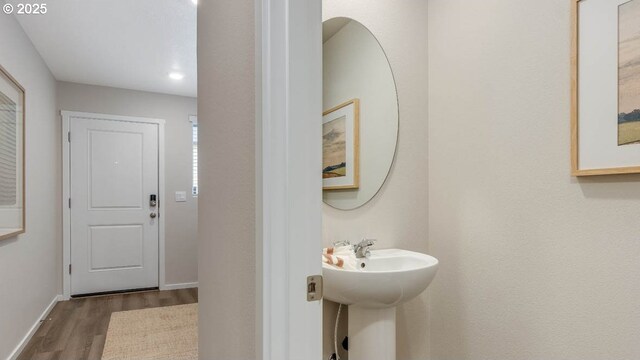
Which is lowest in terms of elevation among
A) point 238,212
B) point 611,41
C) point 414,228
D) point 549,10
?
point 414,228

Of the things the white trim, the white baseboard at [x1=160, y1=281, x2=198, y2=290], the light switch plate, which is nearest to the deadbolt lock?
the white trim

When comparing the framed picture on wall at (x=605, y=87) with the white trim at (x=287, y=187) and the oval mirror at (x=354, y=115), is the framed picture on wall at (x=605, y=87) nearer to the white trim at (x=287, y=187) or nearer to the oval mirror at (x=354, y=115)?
the oval mirror at (x=354, y=115)

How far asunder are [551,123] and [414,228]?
0.86 m

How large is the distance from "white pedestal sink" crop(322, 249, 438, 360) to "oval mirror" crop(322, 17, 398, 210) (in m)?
0.35

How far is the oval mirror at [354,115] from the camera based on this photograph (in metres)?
1.90

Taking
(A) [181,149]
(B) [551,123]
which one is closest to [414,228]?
(B) [551,123]

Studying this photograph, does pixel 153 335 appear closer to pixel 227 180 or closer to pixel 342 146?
pixel 342 146

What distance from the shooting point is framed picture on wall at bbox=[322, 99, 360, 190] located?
1.90 meters

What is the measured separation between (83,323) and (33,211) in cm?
109

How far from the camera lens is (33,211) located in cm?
314

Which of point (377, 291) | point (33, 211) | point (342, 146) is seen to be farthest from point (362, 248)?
point (33, 211)

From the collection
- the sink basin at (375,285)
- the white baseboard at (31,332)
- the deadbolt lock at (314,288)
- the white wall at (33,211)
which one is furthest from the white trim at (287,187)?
the white baseboard at (31,332)

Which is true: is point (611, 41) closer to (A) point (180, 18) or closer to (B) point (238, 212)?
(B) point (238, 212)

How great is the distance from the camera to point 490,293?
175cm
